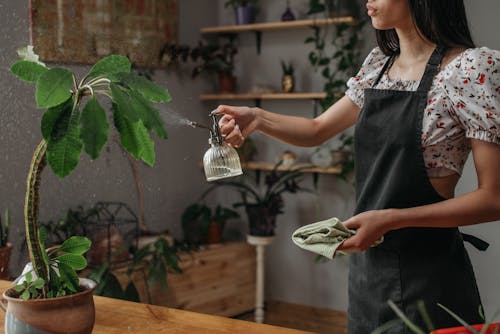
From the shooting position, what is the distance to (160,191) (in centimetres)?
441

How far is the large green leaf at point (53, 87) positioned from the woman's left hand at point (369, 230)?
2.54ft

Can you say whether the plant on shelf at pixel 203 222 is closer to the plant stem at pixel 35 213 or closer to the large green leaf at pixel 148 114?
the plant stem at pixel 35 213

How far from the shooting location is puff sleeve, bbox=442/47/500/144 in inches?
64.5

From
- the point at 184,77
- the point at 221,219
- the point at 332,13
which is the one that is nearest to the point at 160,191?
the point at 221,219

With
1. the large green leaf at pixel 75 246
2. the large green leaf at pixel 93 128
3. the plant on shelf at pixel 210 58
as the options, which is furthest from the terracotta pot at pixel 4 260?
the plant on shelf at pixel 210 58

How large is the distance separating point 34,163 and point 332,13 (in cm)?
312

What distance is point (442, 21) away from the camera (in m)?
1.76

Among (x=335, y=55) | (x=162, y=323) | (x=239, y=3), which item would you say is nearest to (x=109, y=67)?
(x=162, y=323)

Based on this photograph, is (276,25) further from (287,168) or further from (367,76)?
(367,76)

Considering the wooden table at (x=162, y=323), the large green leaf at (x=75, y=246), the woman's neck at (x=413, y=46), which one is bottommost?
the wooden table at (x=162, y=323)

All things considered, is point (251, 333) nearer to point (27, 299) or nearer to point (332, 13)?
point (27, 299)

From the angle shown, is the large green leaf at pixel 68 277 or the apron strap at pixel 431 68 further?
the apron strap at pixel 431 68

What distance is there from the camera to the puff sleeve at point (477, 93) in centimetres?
164

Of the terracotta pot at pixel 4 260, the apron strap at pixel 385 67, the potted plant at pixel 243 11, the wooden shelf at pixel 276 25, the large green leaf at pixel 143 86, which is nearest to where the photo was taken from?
the large green leaf at pixel 143 86
